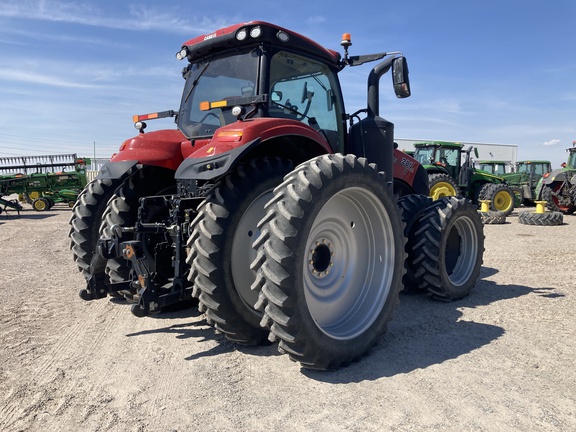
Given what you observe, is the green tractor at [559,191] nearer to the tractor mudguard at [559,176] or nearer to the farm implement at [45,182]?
the tractor mudguard at [559,176]

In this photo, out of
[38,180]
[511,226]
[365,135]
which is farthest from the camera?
[38,180]

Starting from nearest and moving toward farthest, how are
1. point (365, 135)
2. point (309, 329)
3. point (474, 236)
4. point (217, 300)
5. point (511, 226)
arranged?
point (309, 329)
point (217, 300)
point (365, 135)
point (474, 236)
point (511, 226)

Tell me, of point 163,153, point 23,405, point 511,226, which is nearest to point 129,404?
point 23,405

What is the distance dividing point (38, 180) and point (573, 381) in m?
21.3

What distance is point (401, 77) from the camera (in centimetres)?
410

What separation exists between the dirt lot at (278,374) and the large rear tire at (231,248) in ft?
1.01

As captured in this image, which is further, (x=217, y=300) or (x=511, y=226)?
(x=511, y=226)

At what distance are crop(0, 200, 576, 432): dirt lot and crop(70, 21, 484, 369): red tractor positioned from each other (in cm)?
25

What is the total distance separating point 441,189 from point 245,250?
11.4 metres

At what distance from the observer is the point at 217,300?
3.06 meters

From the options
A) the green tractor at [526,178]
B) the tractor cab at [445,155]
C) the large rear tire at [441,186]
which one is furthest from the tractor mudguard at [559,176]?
the large rear tire at [441,186]

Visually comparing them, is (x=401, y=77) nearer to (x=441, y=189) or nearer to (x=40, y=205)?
(x=441, y=189)

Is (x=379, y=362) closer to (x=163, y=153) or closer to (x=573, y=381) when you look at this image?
(x=573, y=381)

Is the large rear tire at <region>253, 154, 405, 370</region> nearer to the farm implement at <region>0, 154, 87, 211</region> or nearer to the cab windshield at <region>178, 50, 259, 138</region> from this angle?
the cab windshield at <region>178, 50, 259, 138</region>
